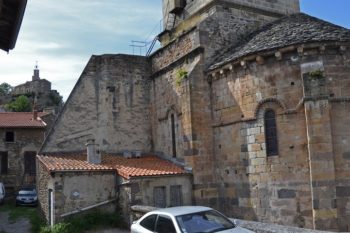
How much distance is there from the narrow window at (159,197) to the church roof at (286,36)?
219 inches

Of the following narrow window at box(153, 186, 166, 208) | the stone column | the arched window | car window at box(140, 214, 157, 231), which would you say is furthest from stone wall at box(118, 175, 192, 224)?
the stone column

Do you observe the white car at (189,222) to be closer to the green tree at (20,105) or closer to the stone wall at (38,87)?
the green tree at (20,105)

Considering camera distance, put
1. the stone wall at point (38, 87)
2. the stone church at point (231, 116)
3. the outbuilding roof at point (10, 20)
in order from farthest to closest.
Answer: the stone wall at point (38, 87) < the stone church at point (231, 116) < the outbuilding roof at point (10, 20)

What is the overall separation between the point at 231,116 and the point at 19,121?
21.5 metres

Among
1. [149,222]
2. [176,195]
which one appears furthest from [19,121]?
[149,222]

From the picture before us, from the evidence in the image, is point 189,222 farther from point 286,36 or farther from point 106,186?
point 286,36

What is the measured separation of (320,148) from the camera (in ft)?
46.0

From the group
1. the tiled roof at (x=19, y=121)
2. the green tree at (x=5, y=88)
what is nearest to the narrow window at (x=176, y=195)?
the tiled roof at (x=19, y=121)

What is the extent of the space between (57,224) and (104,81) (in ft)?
26.8

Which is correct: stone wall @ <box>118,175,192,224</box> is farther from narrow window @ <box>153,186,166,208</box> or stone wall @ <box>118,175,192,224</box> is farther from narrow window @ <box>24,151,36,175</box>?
narrow window @ <box>24,151,36,175</box>

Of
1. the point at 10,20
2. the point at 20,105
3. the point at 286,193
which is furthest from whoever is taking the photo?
the point at 20,105

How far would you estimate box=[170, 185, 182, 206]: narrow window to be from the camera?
17281mm

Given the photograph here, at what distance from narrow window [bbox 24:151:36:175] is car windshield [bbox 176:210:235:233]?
2428 cm

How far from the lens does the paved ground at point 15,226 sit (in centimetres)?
1733
